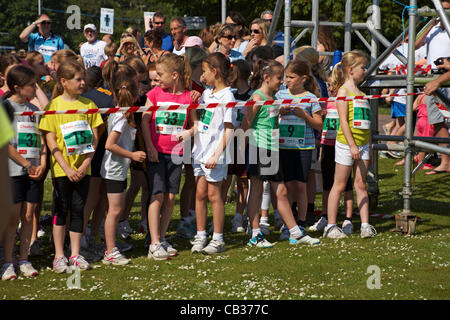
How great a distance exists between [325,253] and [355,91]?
201 cm

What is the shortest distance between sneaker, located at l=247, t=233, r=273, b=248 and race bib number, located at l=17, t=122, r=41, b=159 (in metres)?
2.36

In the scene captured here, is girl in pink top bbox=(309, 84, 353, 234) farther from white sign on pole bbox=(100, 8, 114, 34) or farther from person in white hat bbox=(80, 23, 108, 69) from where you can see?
white sign on pole bbox=(100, 8, 114, 34)

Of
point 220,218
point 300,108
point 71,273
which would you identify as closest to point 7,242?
point 71,273

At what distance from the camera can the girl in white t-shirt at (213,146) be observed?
6879 millimetres

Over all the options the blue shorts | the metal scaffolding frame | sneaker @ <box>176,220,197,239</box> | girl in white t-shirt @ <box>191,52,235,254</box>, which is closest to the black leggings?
girl in white t-shirt @ <box>191,52,235,254</box>

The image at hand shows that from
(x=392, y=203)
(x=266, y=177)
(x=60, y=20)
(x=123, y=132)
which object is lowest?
(x=392, y=203)

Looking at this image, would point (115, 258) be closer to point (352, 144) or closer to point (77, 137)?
point (77, 137)

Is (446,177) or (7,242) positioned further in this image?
(446,177)

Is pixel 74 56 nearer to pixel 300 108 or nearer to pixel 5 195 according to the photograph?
pixel 300 108

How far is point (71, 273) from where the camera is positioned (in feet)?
20.4

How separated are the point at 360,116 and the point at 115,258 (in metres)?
3.07

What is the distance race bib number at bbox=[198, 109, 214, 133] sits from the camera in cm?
691

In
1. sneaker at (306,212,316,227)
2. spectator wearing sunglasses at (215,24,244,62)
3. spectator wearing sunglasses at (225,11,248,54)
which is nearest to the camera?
sneaker at (306,212,316,227)

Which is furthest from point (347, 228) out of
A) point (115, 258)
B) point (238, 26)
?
point (238, 26)
